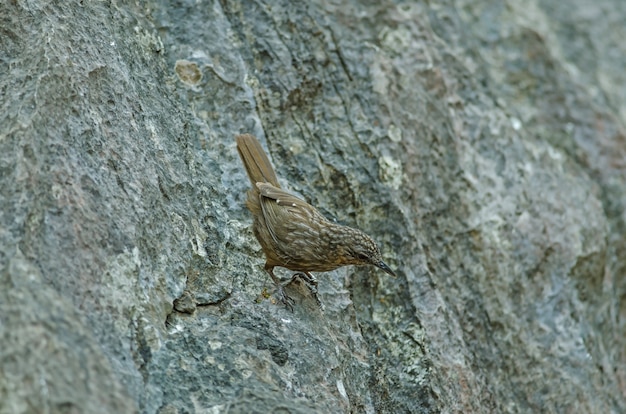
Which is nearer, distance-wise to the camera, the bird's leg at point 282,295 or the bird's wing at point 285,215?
the bird's leg at point 282,295

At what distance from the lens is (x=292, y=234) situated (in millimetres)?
5020

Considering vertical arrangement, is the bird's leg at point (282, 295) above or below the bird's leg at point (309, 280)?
above

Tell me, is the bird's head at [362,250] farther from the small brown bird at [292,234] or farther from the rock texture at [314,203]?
the rock texture at [314,203]

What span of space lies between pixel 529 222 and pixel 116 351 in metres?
3.72

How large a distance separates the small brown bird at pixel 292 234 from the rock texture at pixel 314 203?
0.17 metres

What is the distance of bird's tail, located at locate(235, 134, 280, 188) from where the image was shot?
523cm

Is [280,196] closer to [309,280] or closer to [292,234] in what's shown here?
[292,234]

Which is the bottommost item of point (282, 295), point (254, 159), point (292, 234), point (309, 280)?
point (309, 280)

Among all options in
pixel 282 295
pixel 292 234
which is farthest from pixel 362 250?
pixel 282 295

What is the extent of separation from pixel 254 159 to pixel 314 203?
64 centimetres

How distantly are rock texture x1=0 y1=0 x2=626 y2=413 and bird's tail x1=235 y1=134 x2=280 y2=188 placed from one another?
0.22m

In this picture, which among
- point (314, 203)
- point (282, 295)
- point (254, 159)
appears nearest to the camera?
point (282, 295)

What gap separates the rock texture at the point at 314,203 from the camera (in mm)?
3715

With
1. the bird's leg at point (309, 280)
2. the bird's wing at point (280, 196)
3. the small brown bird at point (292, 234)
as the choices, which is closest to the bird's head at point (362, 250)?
the small brown bird at point (292, 234)
